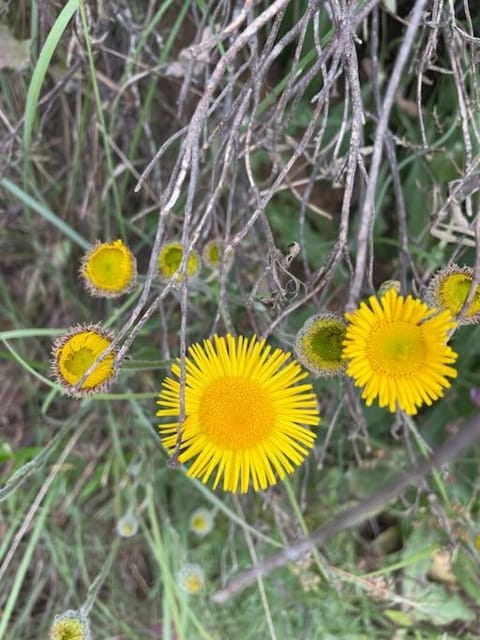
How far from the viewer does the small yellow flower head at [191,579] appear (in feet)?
5.55

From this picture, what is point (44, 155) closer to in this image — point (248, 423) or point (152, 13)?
point (152, 13)

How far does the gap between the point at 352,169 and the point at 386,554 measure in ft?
4.02

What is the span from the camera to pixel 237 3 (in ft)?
4.69

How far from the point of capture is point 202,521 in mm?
1841

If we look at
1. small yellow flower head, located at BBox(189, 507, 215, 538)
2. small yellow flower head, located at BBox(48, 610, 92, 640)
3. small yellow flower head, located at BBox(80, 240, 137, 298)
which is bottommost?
small yellow flower head, located at BBox(48, 610, 92, 640)

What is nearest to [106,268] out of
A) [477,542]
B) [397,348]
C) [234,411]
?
[234,411]

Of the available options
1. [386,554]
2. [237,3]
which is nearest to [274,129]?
[237,3]

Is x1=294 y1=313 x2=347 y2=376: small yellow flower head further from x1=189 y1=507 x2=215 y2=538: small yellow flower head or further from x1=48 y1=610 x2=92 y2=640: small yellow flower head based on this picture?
x1=189 y1=507 x2=215 y2=538: small yellow flower head

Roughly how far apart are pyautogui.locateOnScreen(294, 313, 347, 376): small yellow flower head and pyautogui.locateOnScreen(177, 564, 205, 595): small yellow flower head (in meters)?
0.82

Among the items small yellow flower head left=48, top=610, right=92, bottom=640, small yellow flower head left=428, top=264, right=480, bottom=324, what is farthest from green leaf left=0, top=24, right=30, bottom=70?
small yellow flower head left=48, top=610, right=92, bottom=640

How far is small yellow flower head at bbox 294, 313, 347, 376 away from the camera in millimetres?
1113

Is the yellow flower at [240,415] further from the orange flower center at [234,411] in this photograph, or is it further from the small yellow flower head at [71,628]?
the small yellow flower head at [71,628]

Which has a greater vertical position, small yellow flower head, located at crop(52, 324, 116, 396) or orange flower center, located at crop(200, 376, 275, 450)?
small yellow flower head, located at crop(52, 324, 116, 396)

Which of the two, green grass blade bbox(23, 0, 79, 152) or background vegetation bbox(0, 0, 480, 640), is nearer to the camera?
green grass blade bbox(23, 0, 79, 152)
